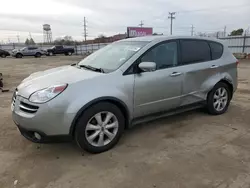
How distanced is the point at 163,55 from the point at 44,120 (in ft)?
6.79

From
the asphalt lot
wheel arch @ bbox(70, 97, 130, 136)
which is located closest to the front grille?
wheel arch @ bbox(70, 97, 130, 136)

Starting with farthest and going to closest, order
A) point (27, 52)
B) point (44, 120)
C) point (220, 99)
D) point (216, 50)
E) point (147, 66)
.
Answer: point (27, 52), point (220, 99), point (216, 50), point (147, 66), point (44, 120)

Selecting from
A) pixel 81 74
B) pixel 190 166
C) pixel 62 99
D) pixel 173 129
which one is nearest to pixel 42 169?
pixel 62 99

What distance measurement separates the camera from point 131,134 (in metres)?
3.83

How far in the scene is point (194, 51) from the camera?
4.18 meters

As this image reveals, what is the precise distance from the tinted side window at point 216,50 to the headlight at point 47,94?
2940mm

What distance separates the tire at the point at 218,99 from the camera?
4453 millimetres

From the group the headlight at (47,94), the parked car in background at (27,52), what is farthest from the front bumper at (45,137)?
the parked car in background at (27,52)

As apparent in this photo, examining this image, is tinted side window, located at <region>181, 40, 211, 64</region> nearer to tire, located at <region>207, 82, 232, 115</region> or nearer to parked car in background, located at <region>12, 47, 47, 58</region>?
tire, located at <region>207, 82, 232, 115</region>

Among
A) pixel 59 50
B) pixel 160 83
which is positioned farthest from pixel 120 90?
pixel 59 50

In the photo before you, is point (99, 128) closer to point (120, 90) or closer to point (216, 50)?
point (120, 90)

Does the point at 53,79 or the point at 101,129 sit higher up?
the point at 53,79

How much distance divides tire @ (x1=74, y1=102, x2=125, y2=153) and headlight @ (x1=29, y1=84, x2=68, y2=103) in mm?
418

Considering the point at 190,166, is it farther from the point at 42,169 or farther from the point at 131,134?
the point at 42,169
